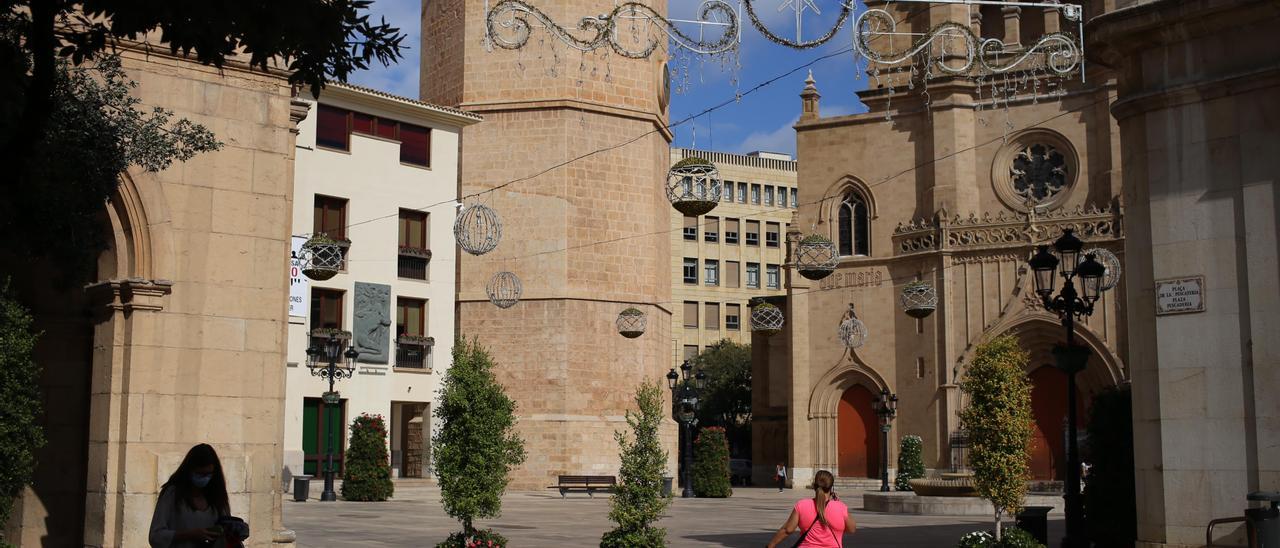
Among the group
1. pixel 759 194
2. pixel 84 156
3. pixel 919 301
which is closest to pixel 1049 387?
pixel 919 301

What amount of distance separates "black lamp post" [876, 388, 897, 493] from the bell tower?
23.9 ft

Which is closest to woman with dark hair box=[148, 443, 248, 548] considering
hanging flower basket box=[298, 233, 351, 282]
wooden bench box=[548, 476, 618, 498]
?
hanging flower basket box=[298, 233, 351, 282]

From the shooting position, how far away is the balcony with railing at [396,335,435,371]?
34.4 metres

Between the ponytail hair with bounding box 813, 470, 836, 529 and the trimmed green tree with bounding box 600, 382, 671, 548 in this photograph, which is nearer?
the ponytail hair with bounding box 813, 470, 836, 529

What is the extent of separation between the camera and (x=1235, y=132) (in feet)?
39.3

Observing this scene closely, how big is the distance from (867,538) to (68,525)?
10810 mm

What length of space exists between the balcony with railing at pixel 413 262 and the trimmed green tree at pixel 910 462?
14.6 m

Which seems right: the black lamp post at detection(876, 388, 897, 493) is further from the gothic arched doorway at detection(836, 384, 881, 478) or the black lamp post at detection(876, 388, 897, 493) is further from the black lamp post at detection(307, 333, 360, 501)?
the black lamp post at detection(307, 333, 360, 501)

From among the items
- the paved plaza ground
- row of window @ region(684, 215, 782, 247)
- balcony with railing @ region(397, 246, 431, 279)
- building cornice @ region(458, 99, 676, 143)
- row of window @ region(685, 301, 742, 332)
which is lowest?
the paved plaza ground

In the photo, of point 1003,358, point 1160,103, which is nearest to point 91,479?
point 1003,358

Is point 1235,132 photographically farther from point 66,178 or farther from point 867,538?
point 66,178

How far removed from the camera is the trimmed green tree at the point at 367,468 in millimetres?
28641

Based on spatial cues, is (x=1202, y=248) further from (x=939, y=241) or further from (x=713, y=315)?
(x=713, y=315)

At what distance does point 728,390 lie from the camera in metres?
66.7
